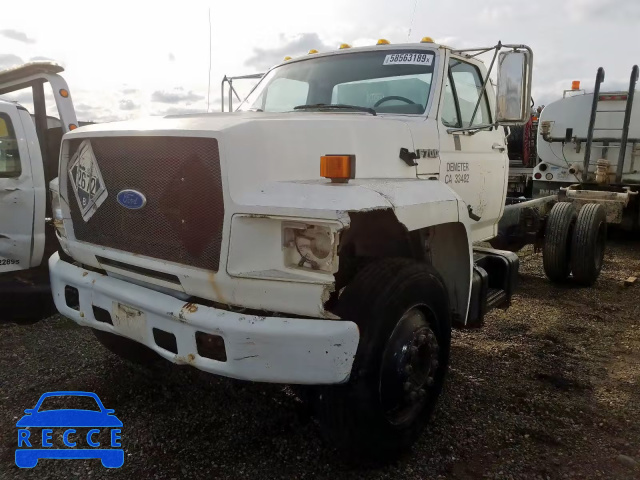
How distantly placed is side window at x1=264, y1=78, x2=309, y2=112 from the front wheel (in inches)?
72.1

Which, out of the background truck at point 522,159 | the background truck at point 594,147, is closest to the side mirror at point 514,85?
the background truck at point 594,147

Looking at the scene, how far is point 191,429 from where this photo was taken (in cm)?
328

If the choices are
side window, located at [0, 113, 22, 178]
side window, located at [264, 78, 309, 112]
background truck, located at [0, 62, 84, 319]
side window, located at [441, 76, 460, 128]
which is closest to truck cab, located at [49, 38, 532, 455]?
side window, located at [441, 76, 460, 128]

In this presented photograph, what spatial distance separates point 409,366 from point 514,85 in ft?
6.50

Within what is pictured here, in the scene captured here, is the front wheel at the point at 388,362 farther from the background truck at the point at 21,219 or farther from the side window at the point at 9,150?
the side window at the point at 9,150

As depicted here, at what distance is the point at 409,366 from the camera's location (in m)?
2.90

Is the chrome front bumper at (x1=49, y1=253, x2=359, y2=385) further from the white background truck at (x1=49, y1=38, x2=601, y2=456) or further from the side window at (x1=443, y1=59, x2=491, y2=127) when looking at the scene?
the side window at (x1=443, y1=59, x2=491, y2=127)

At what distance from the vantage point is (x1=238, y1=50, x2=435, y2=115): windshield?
151 inches

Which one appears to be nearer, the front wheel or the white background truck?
the white background truck

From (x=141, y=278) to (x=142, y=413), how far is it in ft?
3.33

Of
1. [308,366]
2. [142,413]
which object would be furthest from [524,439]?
[142,413]

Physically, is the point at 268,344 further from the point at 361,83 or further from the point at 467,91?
the point at 467,91

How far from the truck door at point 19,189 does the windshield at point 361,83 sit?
224cm

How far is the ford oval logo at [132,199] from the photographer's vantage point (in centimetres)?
285
